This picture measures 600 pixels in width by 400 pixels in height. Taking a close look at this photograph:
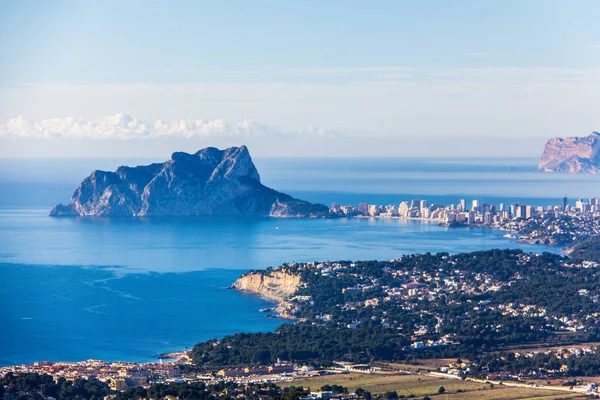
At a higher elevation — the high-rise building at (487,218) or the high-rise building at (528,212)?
the high-rise building at (528,212)

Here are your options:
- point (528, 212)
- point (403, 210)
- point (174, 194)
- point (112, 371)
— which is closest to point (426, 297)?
point (112, 371)

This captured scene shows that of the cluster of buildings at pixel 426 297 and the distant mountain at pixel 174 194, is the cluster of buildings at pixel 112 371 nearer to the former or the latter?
the cluster of buildings at pixel 426 297

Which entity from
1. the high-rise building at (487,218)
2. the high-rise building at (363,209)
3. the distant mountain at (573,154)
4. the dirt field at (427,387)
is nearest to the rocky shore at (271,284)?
the dirt field at (427,387)

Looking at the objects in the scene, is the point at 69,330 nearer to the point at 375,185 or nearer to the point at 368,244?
the point at 368,244

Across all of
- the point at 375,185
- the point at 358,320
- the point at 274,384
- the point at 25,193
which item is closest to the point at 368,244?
the point at 358,320

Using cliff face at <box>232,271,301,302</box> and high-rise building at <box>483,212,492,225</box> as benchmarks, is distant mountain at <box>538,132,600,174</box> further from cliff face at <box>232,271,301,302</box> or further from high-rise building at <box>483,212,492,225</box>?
cliff face at <box>232,271,301,302</box>

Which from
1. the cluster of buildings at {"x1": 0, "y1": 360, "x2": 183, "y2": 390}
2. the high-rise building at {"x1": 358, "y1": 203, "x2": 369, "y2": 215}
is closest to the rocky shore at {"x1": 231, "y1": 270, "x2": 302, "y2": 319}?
the cluster of buildings at {"x1": 0, "y1": 360, "x2": 183, "y2": 390}

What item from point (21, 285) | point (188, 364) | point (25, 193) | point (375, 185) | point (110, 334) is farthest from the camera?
point (375, 185)
